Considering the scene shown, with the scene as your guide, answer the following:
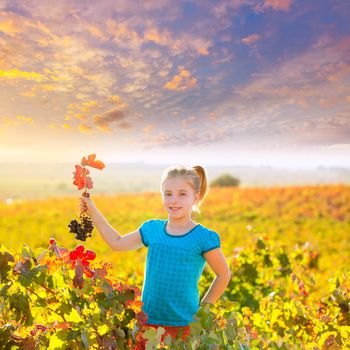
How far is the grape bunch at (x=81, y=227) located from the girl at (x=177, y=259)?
0.20m

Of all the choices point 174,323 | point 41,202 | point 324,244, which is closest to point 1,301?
point 174,323

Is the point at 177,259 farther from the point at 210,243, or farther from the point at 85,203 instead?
the point at 85,203

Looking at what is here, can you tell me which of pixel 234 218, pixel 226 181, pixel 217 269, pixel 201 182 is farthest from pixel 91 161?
pixel 226 181

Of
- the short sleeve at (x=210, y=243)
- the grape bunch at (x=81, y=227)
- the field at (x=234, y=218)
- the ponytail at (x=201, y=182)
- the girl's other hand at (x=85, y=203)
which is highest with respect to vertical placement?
the ponytail at (x=201, y=182)

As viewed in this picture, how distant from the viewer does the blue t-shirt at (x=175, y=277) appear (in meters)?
2.59

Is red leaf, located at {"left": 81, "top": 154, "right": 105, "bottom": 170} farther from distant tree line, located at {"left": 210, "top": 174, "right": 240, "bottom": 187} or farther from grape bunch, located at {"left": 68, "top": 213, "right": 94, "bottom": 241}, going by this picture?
distant tree line, located at {"left": 210, "top": 174, "right": 240, "bottom": 187}

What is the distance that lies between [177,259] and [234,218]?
1225 cm

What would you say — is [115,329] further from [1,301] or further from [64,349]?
[1,301]

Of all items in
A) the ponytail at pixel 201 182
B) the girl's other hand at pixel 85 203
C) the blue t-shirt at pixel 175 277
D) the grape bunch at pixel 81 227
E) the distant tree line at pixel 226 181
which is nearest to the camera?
the grape bunch at pixel 81 227

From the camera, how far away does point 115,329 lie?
1988mm

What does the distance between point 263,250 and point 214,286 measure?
9.31 ft

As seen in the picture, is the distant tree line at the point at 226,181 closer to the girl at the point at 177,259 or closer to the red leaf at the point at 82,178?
the girl at the point at 177,259

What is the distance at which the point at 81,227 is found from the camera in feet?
8.22

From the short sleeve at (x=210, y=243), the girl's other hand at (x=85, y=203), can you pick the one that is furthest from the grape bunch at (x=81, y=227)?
the short sleeve at (x=210, y=243)
